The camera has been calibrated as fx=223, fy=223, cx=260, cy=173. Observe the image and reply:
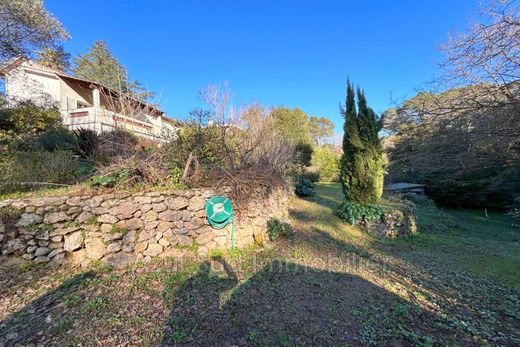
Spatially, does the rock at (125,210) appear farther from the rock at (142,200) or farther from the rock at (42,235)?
the rock at (42,235)

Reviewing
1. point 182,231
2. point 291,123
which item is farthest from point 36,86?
point 291,123

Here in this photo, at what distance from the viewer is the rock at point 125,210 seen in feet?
13.2

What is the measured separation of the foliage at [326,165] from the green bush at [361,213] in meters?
9.82

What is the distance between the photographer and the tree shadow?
7.91 ft

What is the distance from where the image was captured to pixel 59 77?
13570mm

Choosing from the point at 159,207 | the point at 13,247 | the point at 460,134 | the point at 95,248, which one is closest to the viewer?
the point at 13,247

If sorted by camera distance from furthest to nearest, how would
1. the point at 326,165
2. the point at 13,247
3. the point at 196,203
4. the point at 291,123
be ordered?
the point at 291,123 → the point at 326,165 → the point at 196,203 → the point at 13,247

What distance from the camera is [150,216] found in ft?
13.9

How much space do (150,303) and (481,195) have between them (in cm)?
1824

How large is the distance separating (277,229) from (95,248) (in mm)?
3611

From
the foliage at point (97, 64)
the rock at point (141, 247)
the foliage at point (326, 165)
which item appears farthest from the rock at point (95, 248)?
the foliage at point (97, 64)

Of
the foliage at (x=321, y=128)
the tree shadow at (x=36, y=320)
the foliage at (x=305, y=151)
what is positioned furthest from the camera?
the foliage at (x=321, y=128)

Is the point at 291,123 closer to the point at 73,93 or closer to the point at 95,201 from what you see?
the point at 73,93

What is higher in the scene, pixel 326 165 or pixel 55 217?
pixel 326 165
